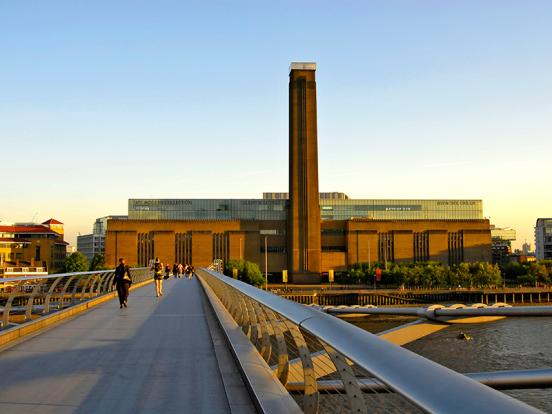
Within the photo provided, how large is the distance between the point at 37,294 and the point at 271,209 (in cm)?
10375

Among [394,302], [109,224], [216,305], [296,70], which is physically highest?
[296,70]

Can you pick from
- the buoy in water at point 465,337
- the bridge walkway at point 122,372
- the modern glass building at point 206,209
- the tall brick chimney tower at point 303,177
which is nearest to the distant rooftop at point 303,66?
the tall brick chimney tower at point 303,177

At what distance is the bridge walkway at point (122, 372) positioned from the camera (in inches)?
210

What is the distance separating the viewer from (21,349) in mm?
8805

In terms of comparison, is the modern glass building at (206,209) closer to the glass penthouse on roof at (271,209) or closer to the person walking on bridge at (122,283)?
the glass penthouse on roof at (271,209)

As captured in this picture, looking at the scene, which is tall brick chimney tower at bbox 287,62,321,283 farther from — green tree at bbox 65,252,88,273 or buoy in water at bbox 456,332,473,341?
buoy in water at bbox 456,332,473,341

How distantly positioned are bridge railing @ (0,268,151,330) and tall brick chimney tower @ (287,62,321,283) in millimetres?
82302

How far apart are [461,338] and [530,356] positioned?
6362 millimetres

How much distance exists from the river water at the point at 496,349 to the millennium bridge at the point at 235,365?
46.2ft

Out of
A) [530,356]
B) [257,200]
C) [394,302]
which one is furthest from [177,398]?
[257,200]

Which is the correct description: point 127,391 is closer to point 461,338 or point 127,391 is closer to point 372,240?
point 461,338

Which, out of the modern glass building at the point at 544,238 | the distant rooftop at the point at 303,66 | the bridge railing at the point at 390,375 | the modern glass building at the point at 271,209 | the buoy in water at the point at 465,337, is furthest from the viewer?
the modern glass building at the point at 544,238

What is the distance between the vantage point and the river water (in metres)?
26.8

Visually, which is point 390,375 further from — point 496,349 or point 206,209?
point 206,209
